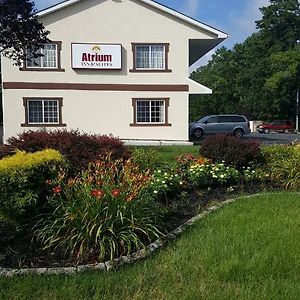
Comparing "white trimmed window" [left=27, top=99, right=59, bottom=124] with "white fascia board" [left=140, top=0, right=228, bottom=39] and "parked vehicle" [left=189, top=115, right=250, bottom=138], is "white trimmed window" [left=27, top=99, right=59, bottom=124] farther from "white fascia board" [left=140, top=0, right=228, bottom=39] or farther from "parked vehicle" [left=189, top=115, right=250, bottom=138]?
"parked vehicle" [left=189, top=115, right=250, bottom=138]

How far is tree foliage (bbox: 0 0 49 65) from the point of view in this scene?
18.0 meters

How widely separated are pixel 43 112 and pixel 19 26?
6.95 metres

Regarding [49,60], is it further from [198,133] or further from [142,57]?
[198,133]

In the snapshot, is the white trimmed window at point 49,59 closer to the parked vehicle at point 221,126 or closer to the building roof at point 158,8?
the building roof at point 158,8

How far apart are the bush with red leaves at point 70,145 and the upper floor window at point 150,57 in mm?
16622

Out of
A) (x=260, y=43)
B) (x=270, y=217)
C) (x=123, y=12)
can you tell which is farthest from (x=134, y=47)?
(x=260, y=43)

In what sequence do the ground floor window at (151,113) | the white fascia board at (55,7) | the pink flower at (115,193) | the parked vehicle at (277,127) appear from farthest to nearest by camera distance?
the parked vehicle at (277,127) → the ground floor window at (151,113) → the white fascia board at (55,7) → the pink flower at (115,193)

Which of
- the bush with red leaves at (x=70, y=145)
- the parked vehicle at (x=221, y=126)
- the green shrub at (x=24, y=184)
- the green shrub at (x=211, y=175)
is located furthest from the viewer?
the parked vehicle at (x=221, y=126)

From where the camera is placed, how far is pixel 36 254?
5.12 metres

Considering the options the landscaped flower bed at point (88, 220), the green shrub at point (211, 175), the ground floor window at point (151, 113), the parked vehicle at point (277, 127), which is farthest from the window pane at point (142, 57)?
the parked vehicle at point (277, 127)

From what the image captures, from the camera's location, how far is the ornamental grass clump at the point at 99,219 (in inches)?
199

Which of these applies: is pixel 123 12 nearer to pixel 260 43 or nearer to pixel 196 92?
pixel 196 92

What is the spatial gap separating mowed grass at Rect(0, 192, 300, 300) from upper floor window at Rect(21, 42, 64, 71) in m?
20.4

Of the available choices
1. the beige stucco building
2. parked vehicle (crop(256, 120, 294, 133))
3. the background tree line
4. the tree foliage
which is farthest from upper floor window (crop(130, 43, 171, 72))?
the background tree line
